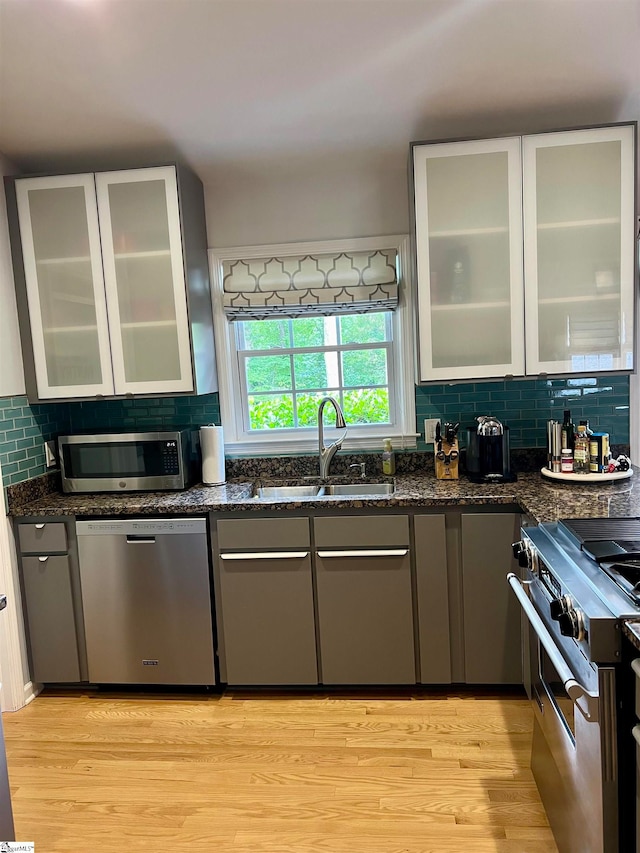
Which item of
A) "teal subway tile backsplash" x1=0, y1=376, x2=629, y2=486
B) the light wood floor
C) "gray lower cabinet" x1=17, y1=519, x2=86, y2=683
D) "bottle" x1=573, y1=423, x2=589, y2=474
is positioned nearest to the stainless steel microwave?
"teal subway tile backsplash" x1=0, y1=376, x2=629, y2=486

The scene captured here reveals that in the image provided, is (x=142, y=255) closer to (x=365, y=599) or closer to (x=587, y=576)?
(x=365, y=599)

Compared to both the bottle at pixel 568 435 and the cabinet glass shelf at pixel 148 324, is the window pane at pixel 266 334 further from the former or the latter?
the bottle at pixel 568 435

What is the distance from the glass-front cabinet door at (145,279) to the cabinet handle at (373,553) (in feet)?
3.33

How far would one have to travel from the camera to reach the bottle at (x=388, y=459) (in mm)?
3055

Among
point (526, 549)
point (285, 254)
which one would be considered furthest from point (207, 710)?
point (285, 254)

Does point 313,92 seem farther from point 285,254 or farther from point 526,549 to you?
point 526,549

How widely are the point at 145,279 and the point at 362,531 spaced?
5.05 ft

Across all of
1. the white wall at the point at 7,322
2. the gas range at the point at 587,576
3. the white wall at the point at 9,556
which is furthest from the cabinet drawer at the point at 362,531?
the white wall at the point at 7,322

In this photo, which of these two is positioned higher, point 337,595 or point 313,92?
point 313,92

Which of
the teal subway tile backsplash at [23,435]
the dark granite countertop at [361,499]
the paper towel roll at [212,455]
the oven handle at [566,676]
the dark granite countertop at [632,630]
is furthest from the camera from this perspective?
the paper towel roll at [212,455]

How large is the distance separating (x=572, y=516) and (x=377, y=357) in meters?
1.44

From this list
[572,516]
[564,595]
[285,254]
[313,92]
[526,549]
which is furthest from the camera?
[285,254]

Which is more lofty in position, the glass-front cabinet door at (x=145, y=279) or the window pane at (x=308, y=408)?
the glass-front cabinet door at (x=145, y=279)

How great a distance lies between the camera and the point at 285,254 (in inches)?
122
